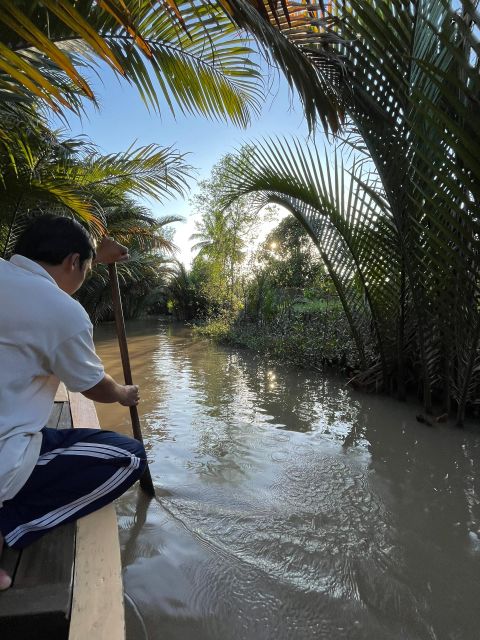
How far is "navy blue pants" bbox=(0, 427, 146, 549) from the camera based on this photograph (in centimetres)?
143

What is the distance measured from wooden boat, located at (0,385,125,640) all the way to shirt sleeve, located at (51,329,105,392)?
0.55 meters

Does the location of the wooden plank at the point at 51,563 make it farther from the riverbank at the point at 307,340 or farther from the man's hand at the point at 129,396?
the riverbank at the point at 307,340

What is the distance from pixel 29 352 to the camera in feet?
4.25

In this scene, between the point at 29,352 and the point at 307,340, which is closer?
the point at 29,352

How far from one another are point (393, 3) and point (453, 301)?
2302 mm

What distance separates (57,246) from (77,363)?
42 centimetres

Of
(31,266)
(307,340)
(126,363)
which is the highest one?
(31,266)

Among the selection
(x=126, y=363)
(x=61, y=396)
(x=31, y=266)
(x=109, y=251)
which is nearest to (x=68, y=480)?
(x=31, y=266)

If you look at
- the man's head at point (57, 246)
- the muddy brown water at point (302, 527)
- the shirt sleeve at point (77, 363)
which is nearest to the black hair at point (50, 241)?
the man's head at point (57, 246)

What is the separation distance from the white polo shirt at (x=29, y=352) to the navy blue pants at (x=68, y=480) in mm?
150

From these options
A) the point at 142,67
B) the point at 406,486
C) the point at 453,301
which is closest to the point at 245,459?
the point at 406,486

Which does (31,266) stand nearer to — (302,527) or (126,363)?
(126,363)

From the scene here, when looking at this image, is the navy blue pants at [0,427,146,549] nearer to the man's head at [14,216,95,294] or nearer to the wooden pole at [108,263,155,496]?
the man's head at [14,216,95,294]

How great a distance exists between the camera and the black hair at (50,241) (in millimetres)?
1449
